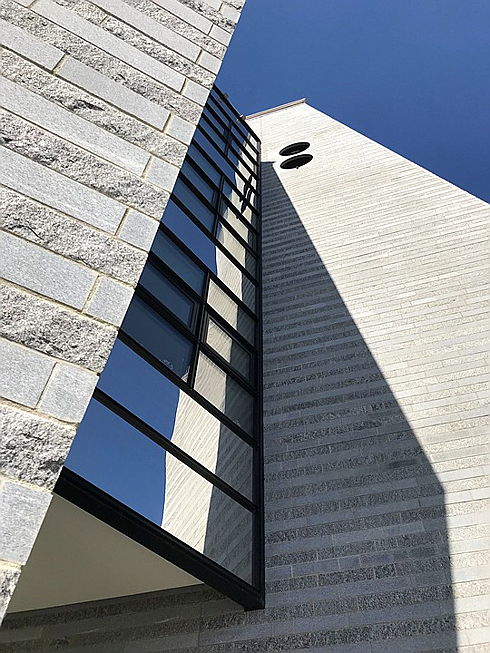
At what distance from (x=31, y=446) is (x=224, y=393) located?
5175mm

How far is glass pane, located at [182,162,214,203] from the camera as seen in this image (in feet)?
32.7

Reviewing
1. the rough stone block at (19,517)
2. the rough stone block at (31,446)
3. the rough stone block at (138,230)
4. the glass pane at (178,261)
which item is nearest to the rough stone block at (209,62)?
the rough stone block at (138,230)

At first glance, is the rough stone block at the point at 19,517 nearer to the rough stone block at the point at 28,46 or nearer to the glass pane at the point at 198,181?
the rough stone block at the point at 28,46

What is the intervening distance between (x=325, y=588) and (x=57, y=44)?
5.12 metres

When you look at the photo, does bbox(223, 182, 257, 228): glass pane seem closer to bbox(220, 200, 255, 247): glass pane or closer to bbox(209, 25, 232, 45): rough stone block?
bbox(220, 200, 255, 247): glass pane

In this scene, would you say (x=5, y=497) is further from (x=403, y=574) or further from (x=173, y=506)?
(x=403, y=574)

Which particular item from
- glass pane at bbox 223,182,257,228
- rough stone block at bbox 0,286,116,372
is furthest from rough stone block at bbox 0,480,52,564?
glass pane at bbox 223,182,257,228

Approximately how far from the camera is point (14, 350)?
1831mm

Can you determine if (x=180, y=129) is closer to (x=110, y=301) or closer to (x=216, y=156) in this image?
(x=110, y=301)

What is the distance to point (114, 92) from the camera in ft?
9.26

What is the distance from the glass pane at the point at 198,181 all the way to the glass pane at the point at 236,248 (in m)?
0.76

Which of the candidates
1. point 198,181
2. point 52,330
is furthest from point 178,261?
point 52,330

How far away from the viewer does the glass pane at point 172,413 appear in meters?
5.15

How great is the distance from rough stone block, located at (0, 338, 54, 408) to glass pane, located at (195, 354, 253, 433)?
4.37 metres
